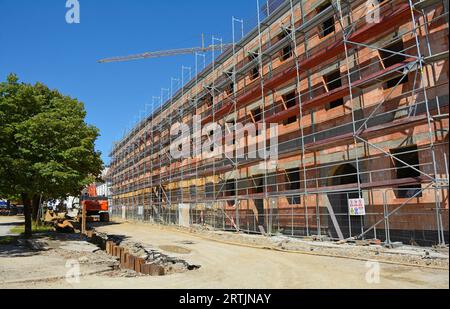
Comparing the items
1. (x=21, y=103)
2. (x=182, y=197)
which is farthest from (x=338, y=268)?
(x=182, y=197)

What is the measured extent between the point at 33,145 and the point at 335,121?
13.2m

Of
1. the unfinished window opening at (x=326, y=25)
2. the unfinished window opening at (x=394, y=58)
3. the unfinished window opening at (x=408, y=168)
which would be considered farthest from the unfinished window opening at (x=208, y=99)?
the unfinished window opening at (x=408, y=168)

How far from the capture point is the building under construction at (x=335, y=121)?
1270 centimetres

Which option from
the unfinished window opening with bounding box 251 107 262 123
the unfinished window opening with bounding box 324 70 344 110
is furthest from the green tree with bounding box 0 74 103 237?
the unfinished window opening with bounding box 324 70 344 110

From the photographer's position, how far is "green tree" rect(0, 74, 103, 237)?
591 inches

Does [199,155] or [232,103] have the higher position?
[232,103]

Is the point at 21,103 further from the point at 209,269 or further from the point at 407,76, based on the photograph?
the point at 407,76

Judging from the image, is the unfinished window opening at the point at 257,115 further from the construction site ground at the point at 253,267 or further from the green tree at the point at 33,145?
the green tree at the point at 33,145

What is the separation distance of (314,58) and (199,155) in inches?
552

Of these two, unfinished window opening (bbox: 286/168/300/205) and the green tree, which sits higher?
the green tree

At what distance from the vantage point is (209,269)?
35.2ft

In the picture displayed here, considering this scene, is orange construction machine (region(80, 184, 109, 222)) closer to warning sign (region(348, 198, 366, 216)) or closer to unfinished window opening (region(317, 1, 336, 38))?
unfinished window opening (region(317, 1, 336, 38))

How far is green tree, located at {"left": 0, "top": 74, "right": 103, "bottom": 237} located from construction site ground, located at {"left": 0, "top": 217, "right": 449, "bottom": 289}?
260 centimetres
